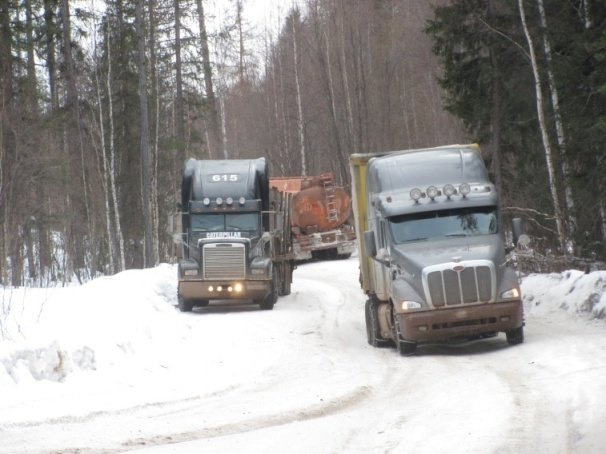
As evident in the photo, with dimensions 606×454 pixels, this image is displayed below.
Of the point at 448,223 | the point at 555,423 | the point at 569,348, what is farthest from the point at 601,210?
the point at 555,423

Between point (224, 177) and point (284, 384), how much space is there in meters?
12.2

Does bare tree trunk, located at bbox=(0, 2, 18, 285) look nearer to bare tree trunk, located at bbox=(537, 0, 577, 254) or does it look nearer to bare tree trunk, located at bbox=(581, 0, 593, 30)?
bare tree trunk, located at bbox=(537, 0, 577, 254)

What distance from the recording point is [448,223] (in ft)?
50.7

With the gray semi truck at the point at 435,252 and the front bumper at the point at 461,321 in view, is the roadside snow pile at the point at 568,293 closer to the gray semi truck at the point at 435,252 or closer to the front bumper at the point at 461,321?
the gray semi truck at the point at 435,252

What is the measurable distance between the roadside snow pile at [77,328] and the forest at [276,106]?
9.54 ft

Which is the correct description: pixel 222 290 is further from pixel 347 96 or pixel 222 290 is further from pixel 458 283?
pixel 347 96

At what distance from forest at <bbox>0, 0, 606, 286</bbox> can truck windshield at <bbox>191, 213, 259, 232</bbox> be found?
15.7 feet

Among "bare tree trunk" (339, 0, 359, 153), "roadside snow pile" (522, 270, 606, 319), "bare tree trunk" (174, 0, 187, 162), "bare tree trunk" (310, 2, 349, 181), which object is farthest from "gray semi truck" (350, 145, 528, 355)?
"bare tree trunk" (339, 0, 359, 153)

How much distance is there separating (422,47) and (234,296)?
3440cm

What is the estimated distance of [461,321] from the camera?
14.4 meters

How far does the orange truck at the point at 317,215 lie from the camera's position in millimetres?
40625

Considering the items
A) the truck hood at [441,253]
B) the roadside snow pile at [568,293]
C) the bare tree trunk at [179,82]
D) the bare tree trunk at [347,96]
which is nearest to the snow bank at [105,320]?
the roadside snow pile at [568,293]

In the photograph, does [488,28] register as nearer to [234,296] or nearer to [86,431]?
[234,296]

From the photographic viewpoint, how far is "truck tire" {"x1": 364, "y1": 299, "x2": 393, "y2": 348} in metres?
16.4
